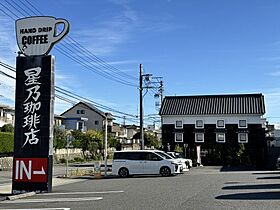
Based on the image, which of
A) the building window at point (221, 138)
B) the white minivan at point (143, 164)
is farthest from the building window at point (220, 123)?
the white minivan at point (143, 164)

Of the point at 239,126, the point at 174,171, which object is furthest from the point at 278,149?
the point at 174,171

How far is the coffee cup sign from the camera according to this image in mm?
16562

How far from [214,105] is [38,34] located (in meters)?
34.4

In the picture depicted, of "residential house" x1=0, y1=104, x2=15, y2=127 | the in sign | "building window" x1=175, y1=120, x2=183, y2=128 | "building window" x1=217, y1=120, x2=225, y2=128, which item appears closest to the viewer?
the in sign

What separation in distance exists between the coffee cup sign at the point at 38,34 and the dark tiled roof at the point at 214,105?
1302 inches

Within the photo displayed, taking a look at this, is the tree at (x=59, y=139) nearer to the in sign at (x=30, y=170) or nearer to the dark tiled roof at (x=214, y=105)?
the dark tiled roof at (x=214, y=105)

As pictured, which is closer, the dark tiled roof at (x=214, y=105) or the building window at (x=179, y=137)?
the dark tiled roof at (x=214, y=105)

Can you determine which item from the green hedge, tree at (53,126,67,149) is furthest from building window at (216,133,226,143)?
the green hedge

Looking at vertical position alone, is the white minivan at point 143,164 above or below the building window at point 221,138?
below

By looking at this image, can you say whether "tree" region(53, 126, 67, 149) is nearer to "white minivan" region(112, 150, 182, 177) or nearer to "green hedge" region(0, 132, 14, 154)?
"green hedge" region(0, 132, 14, 154)

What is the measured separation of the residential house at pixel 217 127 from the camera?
45594 millimetres

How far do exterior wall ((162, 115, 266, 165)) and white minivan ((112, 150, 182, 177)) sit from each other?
19362mm

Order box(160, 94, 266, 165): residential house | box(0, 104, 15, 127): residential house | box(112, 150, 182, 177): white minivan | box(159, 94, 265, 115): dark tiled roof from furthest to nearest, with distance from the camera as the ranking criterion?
1. box(0, 104, 15, 127): residential house
2. box(159, 94, 265, 115): dark tiled roof
3. box(160, 94, 266, 165): residential house
4. box(112, 150, 182, 177): white minivan

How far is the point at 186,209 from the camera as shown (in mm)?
11008
